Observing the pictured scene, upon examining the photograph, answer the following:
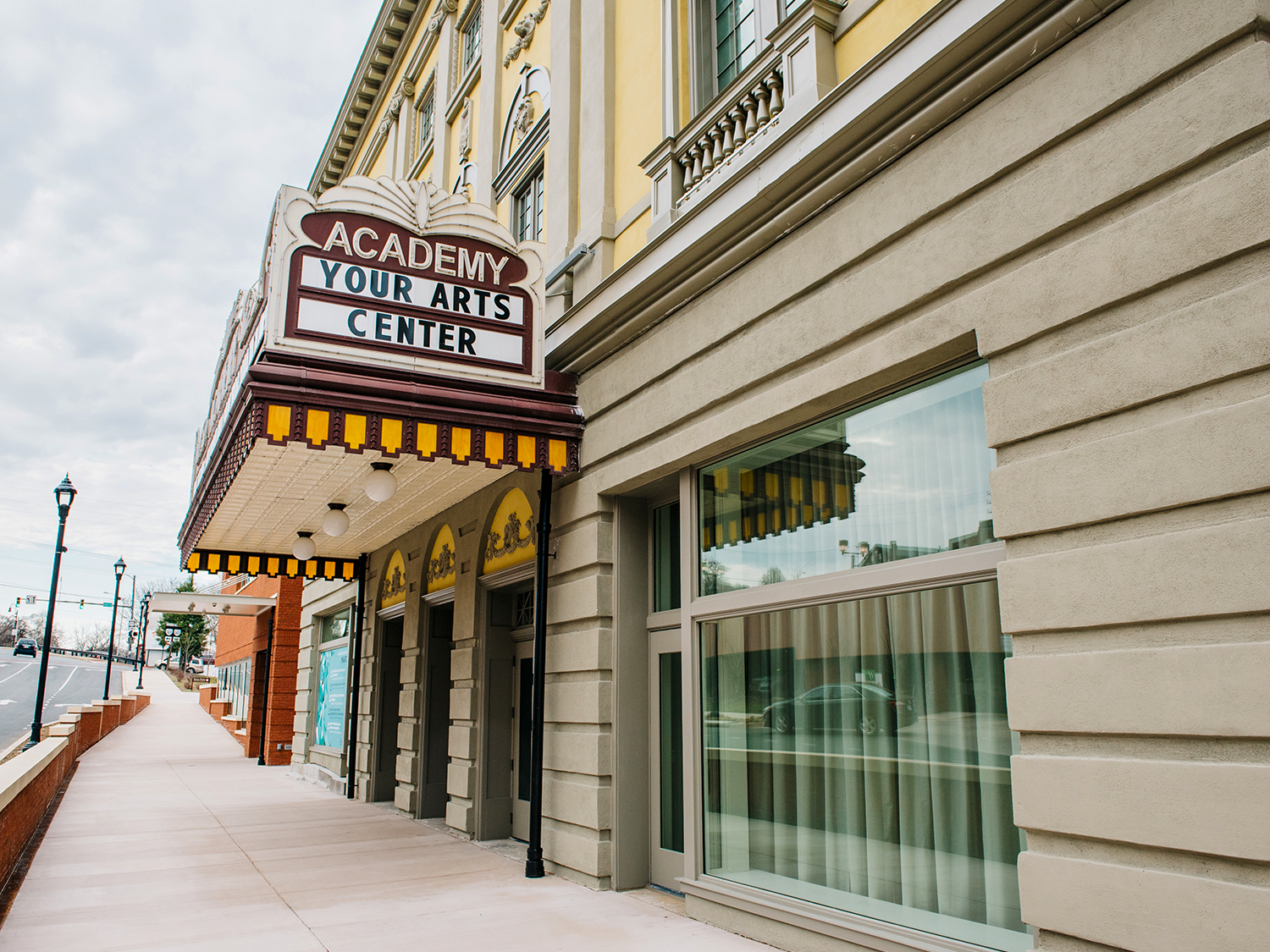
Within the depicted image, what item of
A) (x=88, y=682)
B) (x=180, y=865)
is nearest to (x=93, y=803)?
(x=180, y=865)

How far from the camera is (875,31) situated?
589 cm

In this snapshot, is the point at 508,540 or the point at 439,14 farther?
the point at 439,14

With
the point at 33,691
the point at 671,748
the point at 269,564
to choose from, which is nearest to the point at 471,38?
the point at 269,564

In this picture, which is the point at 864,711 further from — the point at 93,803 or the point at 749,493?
the point at 93,803

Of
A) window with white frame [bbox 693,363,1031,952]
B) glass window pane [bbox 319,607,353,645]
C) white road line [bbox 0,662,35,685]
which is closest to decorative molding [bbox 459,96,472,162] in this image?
glass window pane [bbox 319,607,353,645]

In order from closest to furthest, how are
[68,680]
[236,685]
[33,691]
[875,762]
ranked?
[875,762], [236,685], [33,691], [68,680]

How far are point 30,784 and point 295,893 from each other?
363cm

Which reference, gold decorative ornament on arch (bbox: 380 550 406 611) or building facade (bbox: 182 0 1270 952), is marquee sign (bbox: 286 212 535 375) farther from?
gold decorative ornament on arch (bbox: 380 550 406 611)

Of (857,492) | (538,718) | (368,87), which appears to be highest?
(368,87)

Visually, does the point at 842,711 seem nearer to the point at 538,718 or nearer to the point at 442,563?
the point at 538,718

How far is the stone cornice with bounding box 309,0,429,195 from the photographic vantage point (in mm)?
17547

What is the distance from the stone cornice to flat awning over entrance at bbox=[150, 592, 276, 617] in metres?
10.5

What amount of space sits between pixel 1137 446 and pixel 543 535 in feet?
17.7

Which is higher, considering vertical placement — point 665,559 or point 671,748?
point 665,559
